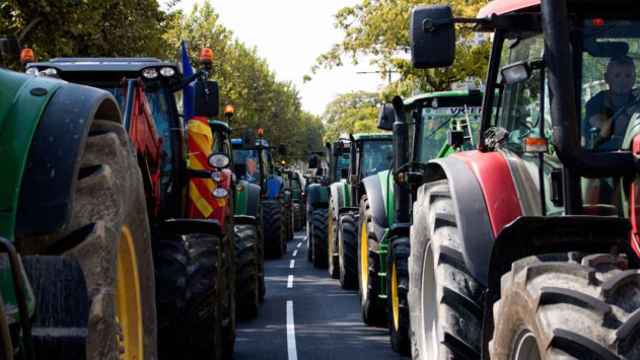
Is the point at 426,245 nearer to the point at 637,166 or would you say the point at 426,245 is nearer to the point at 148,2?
the point at 637,166

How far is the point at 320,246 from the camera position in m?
21.7

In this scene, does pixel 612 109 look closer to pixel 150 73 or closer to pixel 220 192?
pixel 150 73

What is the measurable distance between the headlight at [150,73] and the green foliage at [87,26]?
6041mm

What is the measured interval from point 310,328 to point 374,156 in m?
5.22

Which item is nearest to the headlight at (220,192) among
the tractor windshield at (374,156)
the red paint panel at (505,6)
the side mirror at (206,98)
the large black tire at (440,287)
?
the side mirror at (206,98)

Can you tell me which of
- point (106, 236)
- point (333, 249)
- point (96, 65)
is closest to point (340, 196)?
point (333, 249)

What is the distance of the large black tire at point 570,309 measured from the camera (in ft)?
11.5

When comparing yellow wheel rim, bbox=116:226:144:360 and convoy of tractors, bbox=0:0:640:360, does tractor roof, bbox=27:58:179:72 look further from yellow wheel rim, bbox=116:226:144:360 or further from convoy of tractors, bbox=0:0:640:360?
yellow wheel rim, bbox=116:226:144:360

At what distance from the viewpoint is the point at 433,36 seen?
520 centimetres

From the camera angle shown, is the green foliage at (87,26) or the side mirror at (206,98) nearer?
the side mirror at (206,98)

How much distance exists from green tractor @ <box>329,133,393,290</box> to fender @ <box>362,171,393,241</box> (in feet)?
8.00

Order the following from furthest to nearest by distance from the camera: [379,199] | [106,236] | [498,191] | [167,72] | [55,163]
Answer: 1. [379,199]
2. [167,72]
3. [498,191]
4. [106,236]
5. [55,163]

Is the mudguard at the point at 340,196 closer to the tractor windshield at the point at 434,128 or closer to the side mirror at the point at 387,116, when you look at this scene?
the side mirror at the point at 387,116

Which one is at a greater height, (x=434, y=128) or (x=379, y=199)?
(x=434, y=128)
